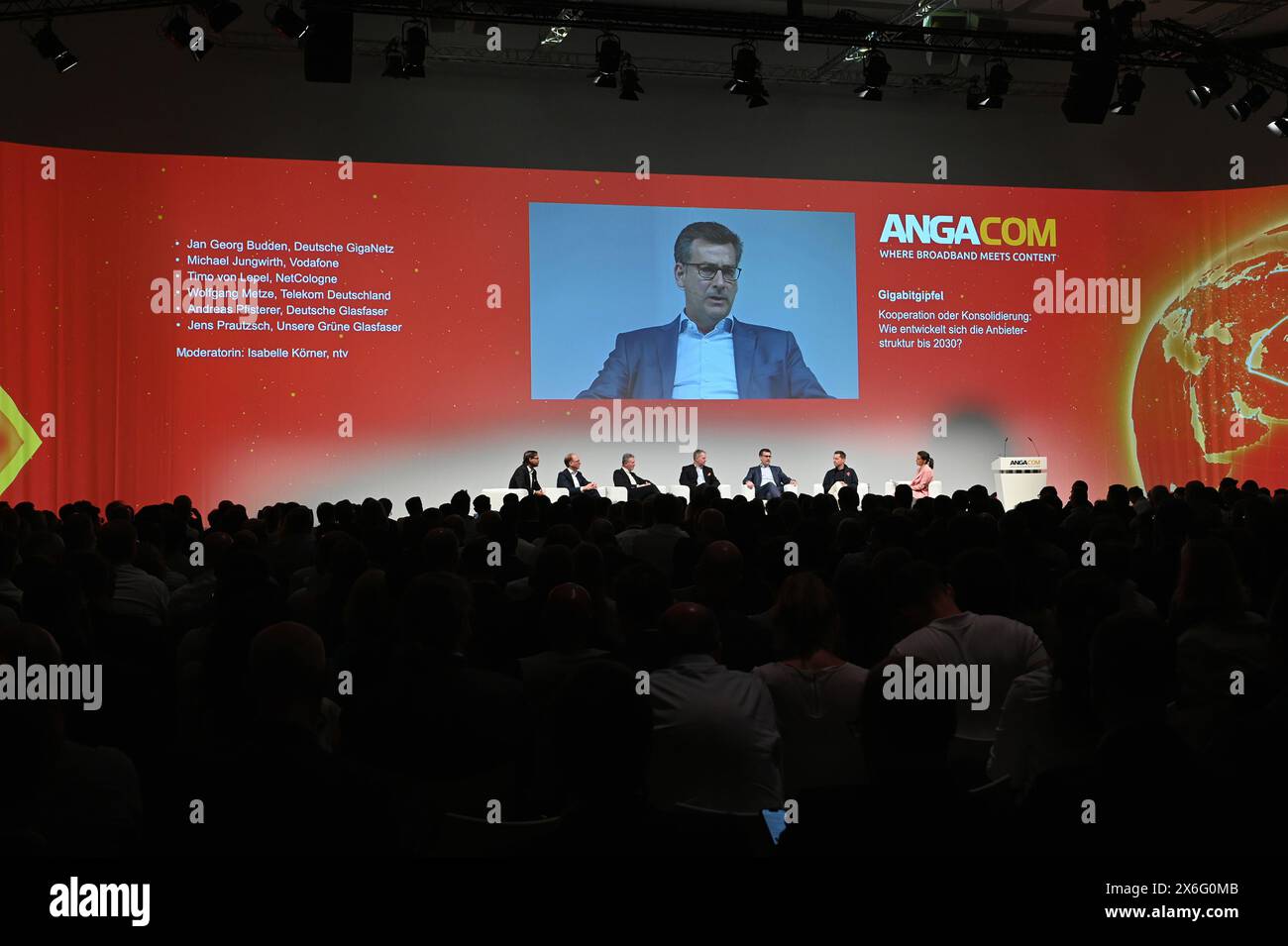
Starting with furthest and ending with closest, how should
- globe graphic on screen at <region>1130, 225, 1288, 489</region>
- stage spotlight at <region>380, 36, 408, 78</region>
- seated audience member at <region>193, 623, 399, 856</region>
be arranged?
globe graphic on screen at <region>1130, 225, 1288, 489</region> → stage spotlight at <region>380, 36, 408, 78</region> → seated audience member at <region>193, 623, 399, 856</region>

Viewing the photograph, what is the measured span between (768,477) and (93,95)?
7627 mm

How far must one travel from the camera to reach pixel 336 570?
3.77 m

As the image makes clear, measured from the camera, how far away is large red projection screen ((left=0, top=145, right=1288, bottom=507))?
10812 millimetres

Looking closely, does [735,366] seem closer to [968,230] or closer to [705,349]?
[705,349]

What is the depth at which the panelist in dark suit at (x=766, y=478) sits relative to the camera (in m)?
11.9

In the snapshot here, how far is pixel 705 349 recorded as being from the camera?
1225 centimetres

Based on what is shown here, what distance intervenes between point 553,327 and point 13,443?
5.17 metres

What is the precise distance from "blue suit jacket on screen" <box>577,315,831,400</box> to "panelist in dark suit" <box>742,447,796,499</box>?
79 centimetres

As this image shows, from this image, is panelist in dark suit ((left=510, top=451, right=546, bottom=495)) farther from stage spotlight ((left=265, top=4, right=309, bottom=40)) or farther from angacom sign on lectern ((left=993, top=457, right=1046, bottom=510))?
angacom sign on lectern ((left=993, top=457, right=1046, bottom=510))

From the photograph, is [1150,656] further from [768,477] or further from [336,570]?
[768,477]

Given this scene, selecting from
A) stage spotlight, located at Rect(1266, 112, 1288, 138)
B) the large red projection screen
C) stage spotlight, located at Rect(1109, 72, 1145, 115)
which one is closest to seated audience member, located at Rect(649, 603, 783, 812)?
the large red projection screen

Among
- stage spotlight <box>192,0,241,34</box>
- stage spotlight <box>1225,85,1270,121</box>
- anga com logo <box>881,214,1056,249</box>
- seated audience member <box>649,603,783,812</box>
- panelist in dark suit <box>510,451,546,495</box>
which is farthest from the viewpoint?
anga com logo <box>881,214,1056,249</box>

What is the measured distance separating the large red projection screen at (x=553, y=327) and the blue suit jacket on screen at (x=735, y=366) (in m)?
0.11

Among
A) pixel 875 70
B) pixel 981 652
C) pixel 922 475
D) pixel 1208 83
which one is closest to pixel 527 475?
pixel 922 475
